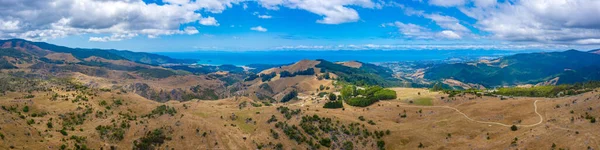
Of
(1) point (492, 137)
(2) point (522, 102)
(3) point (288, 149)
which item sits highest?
(2) point (522, 102)

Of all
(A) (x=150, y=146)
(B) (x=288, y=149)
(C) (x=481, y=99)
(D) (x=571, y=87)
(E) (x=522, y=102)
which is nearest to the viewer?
(A) (x=150, y=146)

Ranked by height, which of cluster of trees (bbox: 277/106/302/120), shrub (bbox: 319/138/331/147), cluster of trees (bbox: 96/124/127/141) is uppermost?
cluster of trees (bbox: 277/106/302/120)

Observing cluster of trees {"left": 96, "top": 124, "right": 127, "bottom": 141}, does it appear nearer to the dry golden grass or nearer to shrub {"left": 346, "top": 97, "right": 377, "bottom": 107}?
the dry golden grass

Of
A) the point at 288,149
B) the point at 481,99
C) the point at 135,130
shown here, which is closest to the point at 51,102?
the point at 135,130

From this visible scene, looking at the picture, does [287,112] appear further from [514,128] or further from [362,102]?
[514,128]

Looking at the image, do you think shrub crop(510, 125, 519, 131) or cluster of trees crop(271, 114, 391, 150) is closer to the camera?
shrub crop(510, 125, 519, 131)

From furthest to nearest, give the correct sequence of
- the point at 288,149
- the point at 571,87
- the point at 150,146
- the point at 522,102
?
the point at 571,87
the point at 522,102
the point at 288,149
the point at 150,146

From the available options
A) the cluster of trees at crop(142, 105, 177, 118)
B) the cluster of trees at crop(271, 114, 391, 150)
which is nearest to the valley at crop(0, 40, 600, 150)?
the cluster of trees at crop(142, 105, 177, 118)

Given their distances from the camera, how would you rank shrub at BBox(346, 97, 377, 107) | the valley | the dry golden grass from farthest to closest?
shrub at BBox(346, 97, 377, 107)
the valley
the dry golden grass

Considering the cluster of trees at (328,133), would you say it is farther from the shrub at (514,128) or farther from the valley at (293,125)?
the shrub at (514,128)

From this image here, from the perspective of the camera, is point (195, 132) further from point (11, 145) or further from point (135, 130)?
point (11, 145)

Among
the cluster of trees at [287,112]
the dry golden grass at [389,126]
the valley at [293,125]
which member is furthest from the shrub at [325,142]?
the cluster of trees at [287,112]
